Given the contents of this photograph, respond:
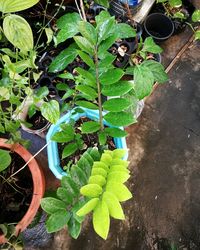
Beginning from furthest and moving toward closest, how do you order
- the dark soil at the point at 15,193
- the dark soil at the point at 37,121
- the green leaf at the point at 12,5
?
the dark soil at the point at 37,121 < the dark soil at the point at 15,193 < the green leaf at the point at 12,5

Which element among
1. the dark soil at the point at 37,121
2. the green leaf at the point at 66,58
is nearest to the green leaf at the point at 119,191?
the green leaf at the point at 66,58

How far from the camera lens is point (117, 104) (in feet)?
2.85

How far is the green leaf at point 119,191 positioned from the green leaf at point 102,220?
0.03 metres

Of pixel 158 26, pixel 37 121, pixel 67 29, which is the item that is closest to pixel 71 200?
pixel 67 29

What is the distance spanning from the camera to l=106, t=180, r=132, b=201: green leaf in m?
0.61

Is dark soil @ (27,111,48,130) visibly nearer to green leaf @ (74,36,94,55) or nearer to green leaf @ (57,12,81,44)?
green leaf @ (57,12,81,44)

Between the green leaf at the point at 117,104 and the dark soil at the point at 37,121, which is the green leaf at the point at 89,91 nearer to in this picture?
the green leaf at the point at 117,104

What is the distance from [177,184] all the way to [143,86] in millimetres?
705

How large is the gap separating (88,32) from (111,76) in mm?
128

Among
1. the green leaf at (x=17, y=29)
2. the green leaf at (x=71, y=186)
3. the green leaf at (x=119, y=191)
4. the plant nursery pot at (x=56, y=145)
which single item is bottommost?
the plant nursery pot at (x=56, y=145)

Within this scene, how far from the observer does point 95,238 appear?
1401 mm

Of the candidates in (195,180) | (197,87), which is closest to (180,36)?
(197,87)

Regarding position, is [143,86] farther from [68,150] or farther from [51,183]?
[51,183]

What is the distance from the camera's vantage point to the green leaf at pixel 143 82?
0.98m
